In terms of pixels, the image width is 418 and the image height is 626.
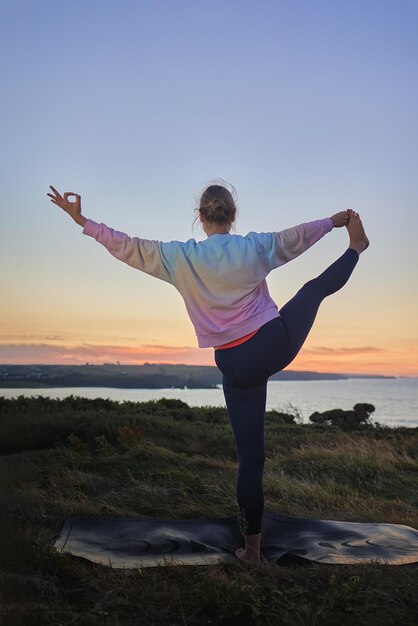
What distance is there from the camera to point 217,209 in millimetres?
3533

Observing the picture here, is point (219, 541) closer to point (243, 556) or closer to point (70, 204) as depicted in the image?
point (243, 556)

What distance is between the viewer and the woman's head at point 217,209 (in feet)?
11.6

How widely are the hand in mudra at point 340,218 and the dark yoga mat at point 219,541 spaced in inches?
75.2

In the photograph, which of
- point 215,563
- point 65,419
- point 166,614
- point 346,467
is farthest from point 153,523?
point 65,419

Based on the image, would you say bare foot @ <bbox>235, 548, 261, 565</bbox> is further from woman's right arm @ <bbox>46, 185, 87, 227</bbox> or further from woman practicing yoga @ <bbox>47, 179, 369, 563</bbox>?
woman's right arm @ <bbox>46, 185, 87, 227</bbox>

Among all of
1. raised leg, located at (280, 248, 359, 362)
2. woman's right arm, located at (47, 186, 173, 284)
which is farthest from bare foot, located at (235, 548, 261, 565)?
woman's right arm, located at (47, 186, 173, 284)

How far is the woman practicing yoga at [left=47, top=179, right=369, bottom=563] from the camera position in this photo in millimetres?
3381

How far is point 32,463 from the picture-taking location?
7016mm

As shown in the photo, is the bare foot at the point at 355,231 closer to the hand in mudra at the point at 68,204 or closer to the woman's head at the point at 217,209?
the woman's head at the point at 217,209

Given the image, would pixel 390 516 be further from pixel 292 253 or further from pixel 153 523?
pixel 292 253

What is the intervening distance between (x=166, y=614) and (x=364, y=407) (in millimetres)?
16719

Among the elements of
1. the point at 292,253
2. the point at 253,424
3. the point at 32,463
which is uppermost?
the point at 292,253

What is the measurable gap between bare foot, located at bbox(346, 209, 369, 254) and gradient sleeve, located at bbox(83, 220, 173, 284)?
3.59ft

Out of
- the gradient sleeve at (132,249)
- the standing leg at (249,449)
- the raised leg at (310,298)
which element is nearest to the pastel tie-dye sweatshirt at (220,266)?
the gradient sleeve at (132,249)
